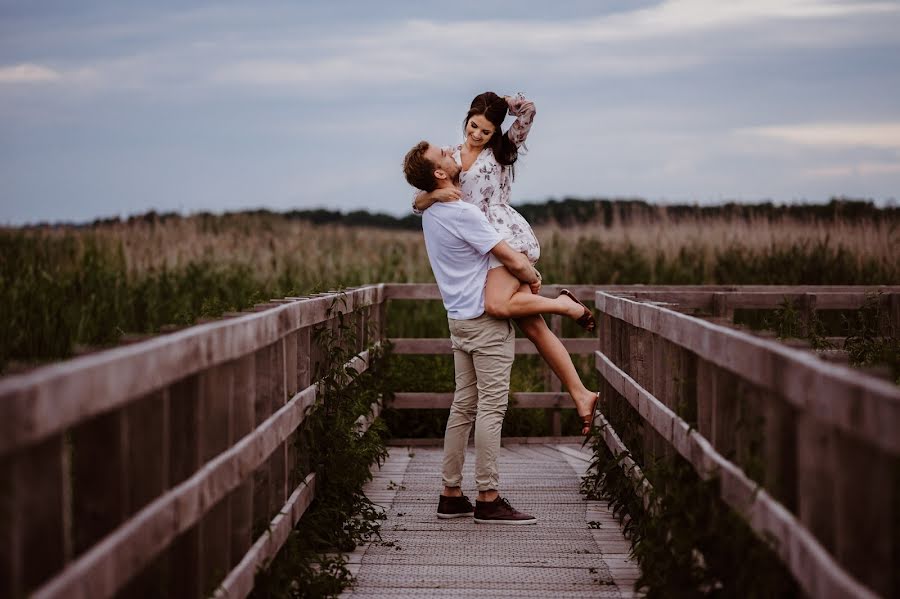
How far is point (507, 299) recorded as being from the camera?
20.6 feet

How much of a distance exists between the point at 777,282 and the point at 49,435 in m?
13.8

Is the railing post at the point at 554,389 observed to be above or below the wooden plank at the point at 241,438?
below

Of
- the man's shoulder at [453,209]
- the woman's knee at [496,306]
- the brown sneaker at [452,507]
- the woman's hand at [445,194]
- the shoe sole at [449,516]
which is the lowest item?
the shoe sole at [449,516]

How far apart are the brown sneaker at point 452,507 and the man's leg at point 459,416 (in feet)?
0.32

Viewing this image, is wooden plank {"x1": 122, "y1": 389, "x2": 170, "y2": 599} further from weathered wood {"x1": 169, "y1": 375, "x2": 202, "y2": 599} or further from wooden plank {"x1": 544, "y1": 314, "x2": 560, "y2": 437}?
wooden plank {"x1": 544, "y1": 314, "x2": 560, "y2": 437}

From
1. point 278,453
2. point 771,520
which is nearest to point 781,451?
point 771,520

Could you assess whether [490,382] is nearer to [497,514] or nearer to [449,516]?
[497,514]

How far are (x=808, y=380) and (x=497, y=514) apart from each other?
392cm

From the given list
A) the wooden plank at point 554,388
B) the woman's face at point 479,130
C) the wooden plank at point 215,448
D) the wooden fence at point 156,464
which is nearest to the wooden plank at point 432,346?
the wooden plank at point 554,388

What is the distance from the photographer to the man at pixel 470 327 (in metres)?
6.14

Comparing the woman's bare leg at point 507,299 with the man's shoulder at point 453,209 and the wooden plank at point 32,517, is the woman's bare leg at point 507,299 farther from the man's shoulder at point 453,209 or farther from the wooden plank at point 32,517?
the wooden plank at point 32,517

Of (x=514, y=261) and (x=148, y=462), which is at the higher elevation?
(x=514, y=261)

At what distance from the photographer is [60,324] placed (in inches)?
502

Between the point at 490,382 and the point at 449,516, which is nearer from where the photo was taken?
the point at 490,382
